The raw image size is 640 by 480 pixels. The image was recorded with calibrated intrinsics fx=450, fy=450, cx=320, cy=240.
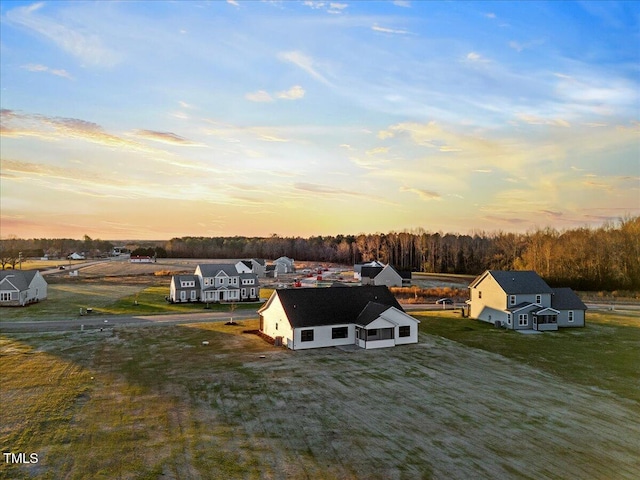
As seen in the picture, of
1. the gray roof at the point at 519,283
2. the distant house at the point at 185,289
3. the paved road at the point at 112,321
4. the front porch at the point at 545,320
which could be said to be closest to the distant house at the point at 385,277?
the distant house at the point at 185,289

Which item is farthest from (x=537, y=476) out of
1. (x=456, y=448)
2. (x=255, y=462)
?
(x=255, y=462)

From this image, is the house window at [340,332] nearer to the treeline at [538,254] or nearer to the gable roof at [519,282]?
the gable roof at [519,282]

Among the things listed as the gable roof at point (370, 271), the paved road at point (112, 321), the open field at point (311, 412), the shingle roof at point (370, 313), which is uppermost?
the gable roof at point (370, 271)

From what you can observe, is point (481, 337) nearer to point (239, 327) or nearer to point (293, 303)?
point (293, 303)

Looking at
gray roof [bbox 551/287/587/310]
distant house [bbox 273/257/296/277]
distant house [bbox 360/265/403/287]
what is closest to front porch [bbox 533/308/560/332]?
gray roof [bbox 551/287/587/310]

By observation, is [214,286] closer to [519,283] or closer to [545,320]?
[519,283]
